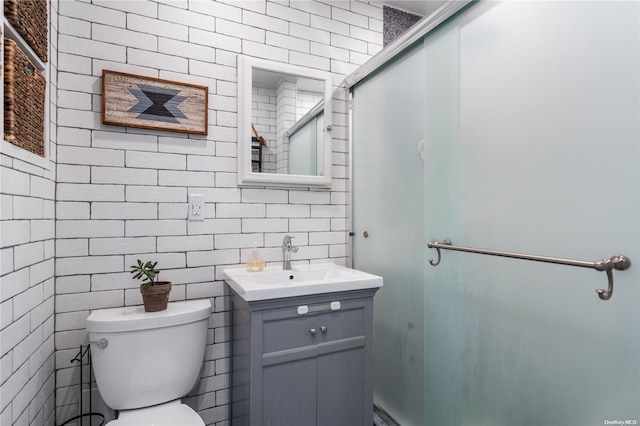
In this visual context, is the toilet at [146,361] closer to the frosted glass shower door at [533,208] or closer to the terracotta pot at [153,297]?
the terracotta pot at [153,297]

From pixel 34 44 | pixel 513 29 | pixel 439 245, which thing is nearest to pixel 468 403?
pixel 439 245

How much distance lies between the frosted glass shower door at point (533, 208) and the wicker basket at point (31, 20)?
1.53m

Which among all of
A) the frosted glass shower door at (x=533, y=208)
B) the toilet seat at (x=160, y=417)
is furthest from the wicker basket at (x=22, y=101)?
the frosted glass shower door at (x=533, y=208)

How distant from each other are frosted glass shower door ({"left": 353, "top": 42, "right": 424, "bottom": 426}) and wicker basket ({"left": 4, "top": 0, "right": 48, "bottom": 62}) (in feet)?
5.05

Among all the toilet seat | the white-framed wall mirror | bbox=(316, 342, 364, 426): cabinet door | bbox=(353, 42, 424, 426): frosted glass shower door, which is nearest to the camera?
the toilet seat

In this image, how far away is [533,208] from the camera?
1179mm

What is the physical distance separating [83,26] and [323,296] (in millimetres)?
1658

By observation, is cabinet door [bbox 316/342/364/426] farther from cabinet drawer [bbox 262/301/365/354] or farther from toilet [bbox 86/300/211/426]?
toilet [bbox 86/300/211/426]

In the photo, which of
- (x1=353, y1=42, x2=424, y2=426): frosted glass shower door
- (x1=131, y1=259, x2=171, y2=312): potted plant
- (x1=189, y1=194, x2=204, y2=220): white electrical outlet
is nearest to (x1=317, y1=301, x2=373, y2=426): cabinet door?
(x1=353, y1=42, x2=424, y2=426): frosted glass shower door

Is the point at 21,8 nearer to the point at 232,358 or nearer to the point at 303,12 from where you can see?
the point at 303,12

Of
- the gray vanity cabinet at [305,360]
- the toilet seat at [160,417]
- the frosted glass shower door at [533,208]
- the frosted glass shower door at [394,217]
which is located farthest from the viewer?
the frosted glass shower door at [394,217]

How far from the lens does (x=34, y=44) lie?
121 centimetres

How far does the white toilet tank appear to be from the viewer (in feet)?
4.48

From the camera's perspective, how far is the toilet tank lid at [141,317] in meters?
1.37
